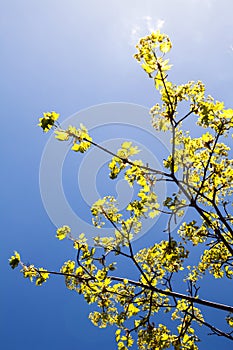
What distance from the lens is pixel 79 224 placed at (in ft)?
22.8

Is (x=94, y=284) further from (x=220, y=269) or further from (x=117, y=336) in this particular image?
(x=220, y=269)

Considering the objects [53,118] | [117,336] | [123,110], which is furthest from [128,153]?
[123,110]

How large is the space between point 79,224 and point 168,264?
220 cm

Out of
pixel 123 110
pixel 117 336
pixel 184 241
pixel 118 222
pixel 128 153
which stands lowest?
pixel 117 336

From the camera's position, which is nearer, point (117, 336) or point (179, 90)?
point (179, 90)

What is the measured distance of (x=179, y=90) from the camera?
446cm

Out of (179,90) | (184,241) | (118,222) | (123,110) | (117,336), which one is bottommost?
(117,336)

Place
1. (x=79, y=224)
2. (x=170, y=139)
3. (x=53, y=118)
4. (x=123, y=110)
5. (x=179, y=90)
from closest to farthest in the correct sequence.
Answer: (x=53, y=118), (x=179, y=90), (x=170, y=139), (x=79, y=224), (x=123, y=110)

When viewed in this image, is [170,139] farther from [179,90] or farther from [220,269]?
[220,269]

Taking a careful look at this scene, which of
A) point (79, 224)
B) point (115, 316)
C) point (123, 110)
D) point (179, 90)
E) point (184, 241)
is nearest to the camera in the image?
point (179, 90)

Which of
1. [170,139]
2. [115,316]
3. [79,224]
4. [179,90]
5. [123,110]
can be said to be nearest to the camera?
[179,90]

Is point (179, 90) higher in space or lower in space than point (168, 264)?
higher

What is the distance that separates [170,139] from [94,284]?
8.50 ft

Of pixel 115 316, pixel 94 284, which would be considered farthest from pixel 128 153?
pixel 115 316
